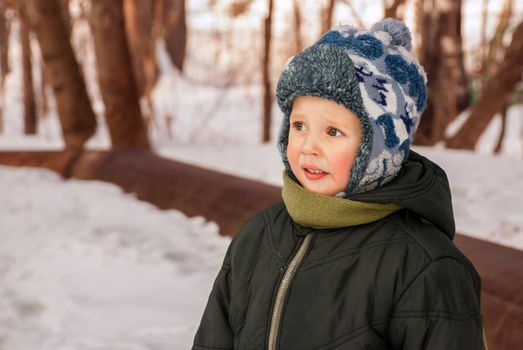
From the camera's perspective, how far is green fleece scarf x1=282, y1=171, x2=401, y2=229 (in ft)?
5.56

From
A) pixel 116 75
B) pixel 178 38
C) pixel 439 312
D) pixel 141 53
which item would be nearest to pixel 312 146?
pixel 439 312

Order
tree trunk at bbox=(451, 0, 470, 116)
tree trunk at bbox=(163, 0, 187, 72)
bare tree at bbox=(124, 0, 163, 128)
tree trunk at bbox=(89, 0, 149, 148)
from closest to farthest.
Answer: tree trunk at bbox=(89, 0, 149, 148), bare tree at bbox=(124, 0, 163, 128), tree trunk at bbox=(451, 0, 470, 116), tree trunk at bbox=(163, 0, 187, 72)

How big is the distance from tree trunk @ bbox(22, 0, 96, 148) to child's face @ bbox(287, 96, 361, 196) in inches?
236

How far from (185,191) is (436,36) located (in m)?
5.59

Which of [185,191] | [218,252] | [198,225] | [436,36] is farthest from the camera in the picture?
[436,36]

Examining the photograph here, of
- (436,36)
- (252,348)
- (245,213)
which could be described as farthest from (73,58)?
(252,348)

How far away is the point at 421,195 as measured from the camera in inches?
65.6

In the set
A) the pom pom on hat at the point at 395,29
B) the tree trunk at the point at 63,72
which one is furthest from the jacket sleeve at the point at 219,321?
the tree trunk at the point at 63,72

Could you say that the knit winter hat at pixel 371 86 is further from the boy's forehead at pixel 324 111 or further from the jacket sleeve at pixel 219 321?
the jacket sleeve at pixel 219 321

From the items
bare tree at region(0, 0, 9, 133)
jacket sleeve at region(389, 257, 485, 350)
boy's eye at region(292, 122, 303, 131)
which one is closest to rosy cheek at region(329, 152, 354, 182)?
boy's eye at region(292, 122, 303, 131)

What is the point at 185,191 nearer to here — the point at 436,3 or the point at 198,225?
the point at 198,225

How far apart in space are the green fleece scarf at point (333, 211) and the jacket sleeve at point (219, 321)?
334 mm

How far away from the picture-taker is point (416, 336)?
61.5 inches

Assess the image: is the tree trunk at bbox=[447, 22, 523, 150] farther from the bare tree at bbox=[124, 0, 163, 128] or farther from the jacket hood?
the jacket hood
